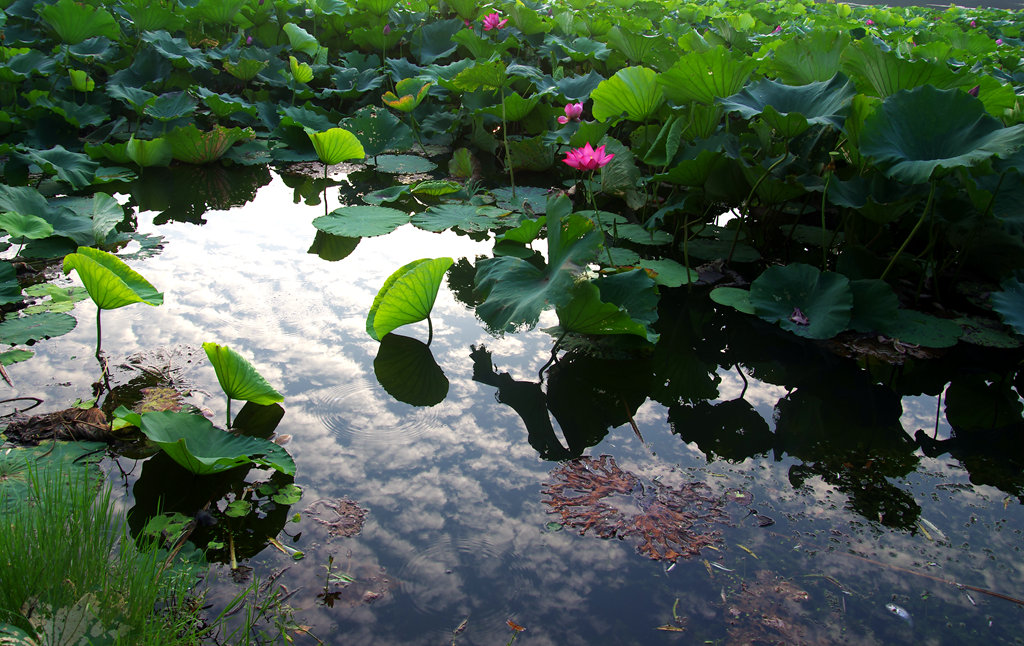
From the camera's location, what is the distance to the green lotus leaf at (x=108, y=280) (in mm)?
1708

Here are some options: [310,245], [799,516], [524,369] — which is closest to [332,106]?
[310,245]

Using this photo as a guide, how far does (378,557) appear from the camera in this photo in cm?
131

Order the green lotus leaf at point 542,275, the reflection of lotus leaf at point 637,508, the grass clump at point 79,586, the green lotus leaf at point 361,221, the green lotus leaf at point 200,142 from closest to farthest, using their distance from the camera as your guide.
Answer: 1. the grass clump at point 79,586
2. the reflection of lotus leaf at point 637,508
3. the green lotus leaf at point 542,275
4. the green lotus leaf at point 361,221
5. the green lotus leaf at point 200,142

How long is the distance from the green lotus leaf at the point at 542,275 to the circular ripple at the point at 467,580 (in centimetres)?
63

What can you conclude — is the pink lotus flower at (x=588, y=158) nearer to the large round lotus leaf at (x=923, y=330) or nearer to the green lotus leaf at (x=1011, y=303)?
the large round lotus leaf at (x=923, y=330)

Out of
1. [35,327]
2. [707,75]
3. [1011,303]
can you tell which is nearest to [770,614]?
[1011,303]

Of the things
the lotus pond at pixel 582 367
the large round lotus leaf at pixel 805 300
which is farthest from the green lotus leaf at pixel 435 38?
the large round lotus leaf at pixel 805 300

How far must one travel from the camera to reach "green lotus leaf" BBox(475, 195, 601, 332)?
1804 mm

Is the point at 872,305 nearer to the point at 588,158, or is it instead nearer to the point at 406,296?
the point at 588,158

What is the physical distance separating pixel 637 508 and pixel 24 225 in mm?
2190

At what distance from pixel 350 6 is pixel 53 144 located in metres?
2.69

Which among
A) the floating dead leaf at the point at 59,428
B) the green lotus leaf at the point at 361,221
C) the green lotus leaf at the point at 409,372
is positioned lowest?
the green lotus leaf at the point at 361,221

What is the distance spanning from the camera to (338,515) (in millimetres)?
1408

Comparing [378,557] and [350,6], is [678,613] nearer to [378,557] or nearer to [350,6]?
[378,557]
